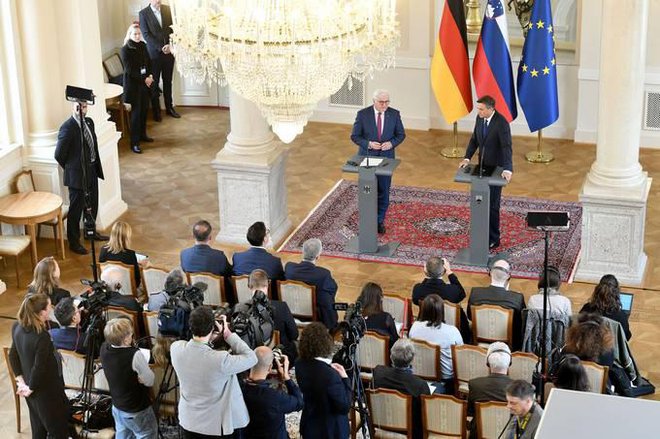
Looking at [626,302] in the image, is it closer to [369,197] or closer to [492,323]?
[492,323]

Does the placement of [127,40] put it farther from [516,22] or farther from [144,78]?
[516,22]

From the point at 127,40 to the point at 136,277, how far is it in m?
6.20

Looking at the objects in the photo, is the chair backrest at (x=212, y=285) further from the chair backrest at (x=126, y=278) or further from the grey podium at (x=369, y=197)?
the grey podium at (x=369, y=197)

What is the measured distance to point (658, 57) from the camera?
44.2ft

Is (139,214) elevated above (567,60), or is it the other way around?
(567,60)

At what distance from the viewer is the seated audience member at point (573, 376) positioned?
664 cm

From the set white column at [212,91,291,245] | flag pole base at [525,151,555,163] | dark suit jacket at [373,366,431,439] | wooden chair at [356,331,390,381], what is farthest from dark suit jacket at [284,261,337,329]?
flag pole base at [525,151,555,163]

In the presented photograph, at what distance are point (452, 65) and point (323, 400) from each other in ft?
20.9

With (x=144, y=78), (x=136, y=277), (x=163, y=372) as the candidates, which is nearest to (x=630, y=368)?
(x=163, y=372)

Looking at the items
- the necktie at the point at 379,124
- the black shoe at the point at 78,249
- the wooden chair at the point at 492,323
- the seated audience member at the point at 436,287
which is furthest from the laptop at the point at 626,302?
the black shoe at the point at 78,249

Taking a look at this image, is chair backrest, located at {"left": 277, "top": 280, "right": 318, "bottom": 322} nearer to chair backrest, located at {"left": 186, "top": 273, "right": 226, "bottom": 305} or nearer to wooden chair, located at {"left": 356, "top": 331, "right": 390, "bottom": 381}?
chair backrest, located at {"left": 186, "top": 273, "right": 226, "bottom": 305}

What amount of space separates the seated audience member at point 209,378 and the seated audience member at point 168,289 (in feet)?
3.79

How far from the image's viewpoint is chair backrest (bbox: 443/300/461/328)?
815 cm

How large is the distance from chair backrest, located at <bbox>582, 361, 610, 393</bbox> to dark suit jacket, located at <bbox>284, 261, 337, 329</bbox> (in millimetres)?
2258
